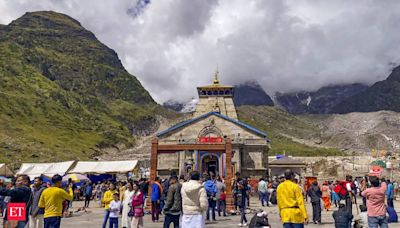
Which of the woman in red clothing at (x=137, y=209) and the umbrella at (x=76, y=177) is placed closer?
the woman in red clothing at (x=137, y=209)

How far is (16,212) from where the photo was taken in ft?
30.8

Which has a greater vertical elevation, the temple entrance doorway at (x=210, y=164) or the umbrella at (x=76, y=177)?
the temple entrance doorway at (x=210, y=164)

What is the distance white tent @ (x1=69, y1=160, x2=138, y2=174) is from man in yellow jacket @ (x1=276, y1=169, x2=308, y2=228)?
27088mm

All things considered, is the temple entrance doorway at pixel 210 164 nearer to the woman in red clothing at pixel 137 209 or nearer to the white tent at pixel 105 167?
the white tent at pixel 105 167

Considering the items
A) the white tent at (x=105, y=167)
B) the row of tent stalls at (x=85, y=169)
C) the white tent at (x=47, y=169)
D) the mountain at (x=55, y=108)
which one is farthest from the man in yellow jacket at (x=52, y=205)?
the mountain at (x=55, y=108)

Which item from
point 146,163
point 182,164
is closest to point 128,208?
point 182,164

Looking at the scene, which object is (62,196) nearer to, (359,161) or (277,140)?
(359,161)

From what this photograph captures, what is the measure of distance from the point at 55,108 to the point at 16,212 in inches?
4589

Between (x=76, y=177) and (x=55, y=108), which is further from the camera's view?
(x=55, y=108)

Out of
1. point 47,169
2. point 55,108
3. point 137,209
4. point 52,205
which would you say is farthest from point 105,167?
point 55,108

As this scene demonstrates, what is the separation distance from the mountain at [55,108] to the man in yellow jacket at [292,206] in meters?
64.6

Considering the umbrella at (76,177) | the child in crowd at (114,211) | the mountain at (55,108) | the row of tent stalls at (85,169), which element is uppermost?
the mountain at (55,108)

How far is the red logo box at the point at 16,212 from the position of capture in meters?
9.37

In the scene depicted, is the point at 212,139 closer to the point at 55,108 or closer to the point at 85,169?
the point at 85,169
